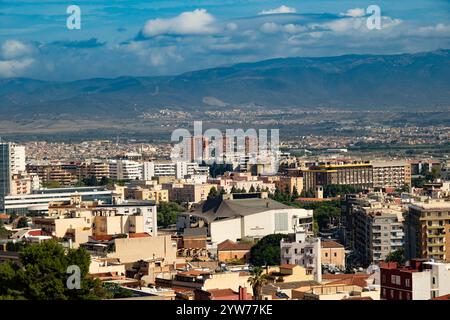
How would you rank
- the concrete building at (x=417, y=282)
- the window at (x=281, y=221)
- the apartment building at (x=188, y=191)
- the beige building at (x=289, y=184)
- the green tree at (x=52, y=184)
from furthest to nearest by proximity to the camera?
the green tree at (x=52, y=184) < the beige building at (x=289, y=184) < the apartment building at (x=188, y=191) < the window at (x=281, y=221) < the concrete building at (x=417, y=282)

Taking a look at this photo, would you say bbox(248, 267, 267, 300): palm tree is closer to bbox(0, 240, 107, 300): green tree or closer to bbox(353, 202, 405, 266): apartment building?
bbox(0, 240, 107, 300): green tree

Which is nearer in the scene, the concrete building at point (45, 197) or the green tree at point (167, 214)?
the green tree at point (167, 214)

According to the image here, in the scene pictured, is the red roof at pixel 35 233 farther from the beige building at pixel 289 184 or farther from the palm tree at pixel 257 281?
the beige building at pixel 289 184

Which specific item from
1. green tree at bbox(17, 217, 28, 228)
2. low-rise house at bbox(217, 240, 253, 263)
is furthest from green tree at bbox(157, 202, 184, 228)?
low-rise house at bbox(217, 240, 253, 263)

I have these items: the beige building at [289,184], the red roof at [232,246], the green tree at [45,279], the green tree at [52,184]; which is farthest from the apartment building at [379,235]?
the green tree at [52,184]

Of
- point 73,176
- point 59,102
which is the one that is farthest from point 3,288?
point 59,102

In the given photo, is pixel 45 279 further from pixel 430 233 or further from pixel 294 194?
pixel 294 194
